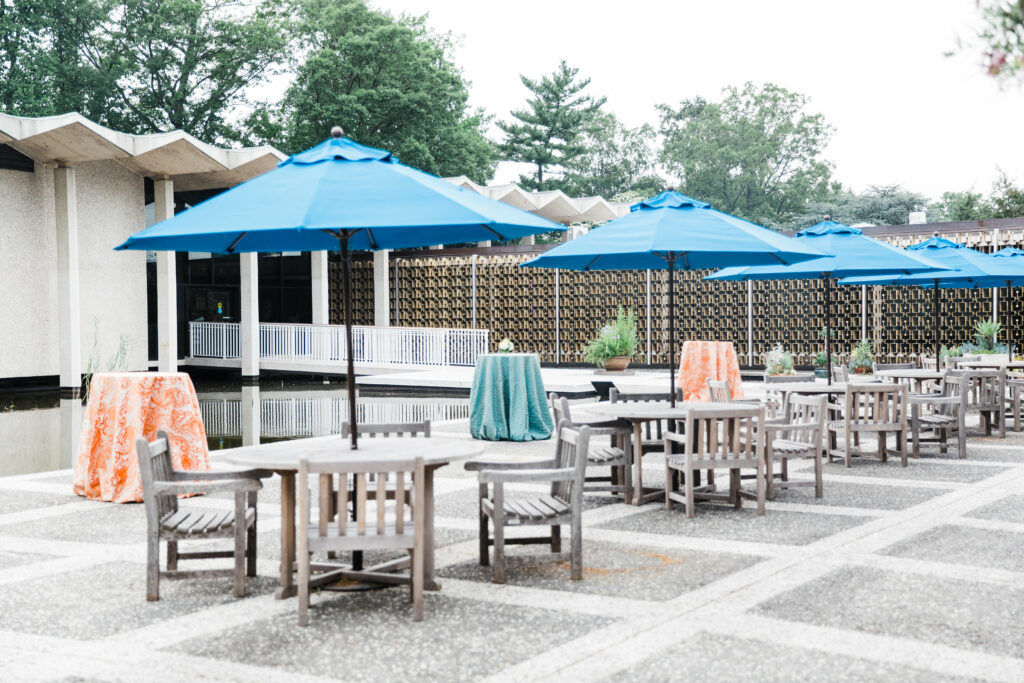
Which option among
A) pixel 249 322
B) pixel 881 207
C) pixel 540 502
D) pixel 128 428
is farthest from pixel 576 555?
pixel 881 207

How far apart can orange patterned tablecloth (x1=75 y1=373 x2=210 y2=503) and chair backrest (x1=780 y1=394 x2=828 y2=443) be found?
4.57 meters

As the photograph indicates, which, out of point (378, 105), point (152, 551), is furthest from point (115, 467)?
point (378, 105)

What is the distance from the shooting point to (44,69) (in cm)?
3794

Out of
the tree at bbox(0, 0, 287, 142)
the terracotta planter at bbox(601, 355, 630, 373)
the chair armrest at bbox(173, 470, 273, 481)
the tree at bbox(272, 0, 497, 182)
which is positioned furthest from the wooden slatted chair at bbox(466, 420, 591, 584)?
the tree at bbox(0, 0, 287, 142)

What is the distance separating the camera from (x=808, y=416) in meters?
8.36

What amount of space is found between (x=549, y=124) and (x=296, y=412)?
39.9m

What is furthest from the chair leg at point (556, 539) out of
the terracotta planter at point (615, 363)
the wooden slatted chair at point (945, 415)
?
the terracotta planter at point (615, 363)

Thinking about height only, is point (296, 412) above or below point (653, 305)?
below

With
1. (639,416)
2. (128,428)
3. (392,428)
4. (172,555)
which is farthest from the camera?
(128,428)

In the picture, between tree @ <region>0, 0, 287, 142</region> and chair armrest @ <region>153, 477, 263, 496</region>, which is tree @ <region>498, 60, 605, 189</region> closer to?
tree @ <region>0, 0, 287, 142</region>

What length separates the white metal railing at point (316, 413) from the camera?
13.5m

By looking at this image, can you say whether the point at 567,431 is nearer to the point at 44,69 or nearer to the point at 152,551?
the point at 152,551

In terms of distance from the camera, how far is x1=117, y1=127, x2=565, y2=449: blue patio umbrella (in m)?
4.73

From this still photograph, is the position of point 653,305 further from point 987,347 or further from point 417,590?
point 417,590
